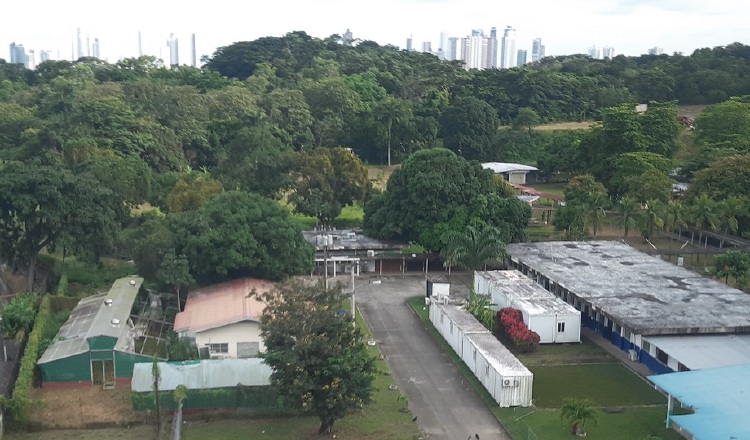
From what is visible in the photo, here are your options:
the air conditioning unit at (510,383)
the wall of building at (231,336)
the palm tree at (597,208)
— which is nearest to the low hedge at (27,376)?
the wall of building at (231,336)

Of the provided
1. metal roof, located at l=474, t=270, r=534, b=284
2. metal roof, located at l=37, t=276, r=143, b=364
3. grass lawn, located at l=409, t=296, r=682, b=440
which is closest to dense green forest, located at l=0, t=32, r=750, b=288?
metal roof, located at l=37, t=276, r=143, b=364

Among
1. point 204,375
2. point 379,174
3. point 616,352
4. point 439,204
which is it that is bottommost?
point 616,352

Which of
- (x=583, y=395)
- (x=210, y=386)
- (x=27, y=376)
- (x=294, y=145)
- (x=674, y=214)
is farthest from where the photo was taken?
(x=294, y=145)

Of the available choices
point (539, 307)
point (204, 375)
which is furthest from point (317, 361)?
point (539, 307)

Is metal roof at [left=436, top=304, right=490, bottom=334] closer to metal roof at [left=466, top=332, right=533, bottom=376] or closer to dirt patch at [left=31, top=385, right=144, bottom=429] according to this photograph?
metal roof at [left=466, top=332, right=533, bottom=376]

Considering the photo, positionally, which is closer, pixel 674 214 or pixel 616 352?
pixel 616 352

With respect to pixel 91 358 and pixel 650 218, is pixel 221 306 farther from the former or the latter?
pixel 650 218

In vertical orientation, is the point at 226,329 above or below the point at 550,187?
below

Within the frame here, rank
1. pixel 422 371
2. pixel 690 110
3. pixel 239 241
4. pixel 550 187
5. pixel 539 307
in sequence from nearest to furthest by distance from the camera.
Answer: pixel 422 371
pixel 539 307
pixel 239 241
pixel 550 187
pixel 690 110

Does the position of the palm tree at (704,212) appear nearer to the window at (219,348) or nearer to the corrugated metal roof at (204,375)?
Result: the window at (219,348)
